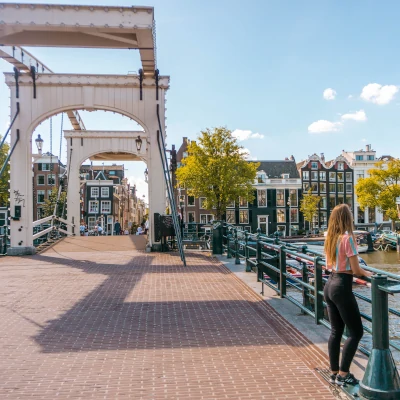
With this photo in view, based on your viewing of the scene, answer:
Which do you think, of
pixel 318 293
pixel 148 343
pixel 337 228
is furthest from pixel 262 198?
pixel 337 228

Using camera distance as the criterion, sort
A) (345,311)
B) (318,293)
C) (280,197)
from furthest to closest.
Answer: (280,197)
(318,293)
(345,311)

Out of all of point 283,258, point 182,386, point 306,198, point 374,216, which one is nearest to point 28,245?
point 283,258

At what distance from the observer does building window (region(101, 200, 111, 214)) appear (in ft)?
197

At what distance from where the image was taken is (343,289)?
374cm

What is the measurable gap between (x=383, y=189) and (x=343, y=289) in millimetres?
47448

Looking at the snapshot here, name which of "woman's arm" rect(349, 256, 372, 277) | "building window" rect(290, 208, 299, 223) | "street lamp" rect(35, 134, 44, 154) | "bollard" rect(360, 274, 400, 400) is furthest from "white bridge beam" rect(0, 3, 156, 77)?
"building window" rect(290, 208, 299, 223)

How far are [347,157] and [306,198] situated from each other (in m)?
14.6

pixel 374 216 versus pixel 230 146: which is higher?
pixel 230 146

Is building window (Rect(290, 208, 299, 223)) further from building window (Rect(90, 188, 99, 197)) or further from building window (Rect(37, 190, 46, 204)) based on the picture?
building window (Rect(37, 190, 46, 204))

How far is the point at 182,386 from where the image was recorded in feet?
13.2

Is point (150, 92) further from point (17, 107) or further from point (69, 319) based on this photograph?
point (69, 319)

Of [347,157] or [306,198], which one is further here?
[347,157]

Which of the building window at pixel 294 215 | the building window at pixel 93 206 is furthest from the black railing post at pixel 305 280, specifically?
the building window at pixel 93 206

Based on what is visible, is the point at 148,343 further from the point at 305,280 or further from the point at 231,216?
the point at 231,216
